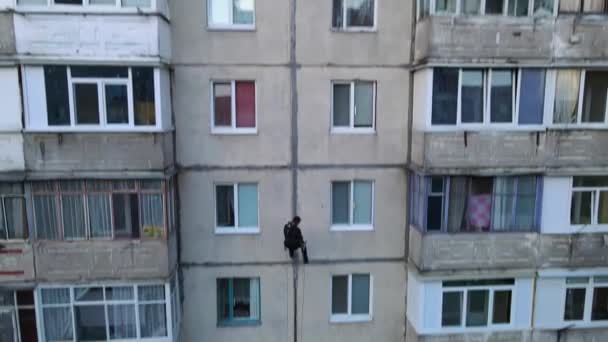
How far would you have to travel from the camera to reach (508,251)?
891cm

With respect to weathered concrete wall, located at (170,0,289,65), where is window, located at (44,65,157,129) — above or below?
below

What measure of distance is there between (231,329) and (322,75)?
6.82m

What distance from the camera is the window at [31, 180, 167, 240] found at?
26.5ft

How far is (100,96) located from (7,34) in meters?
2.11

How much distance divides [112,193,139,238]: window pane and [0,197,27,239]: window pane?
75.2 inches

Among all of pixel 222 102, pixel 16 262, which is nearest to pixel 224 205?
pixel 222 102

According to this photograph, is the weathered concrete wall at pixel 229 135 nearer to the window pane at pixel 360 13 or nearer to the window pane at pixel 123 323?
the window pane at pixel 360 13

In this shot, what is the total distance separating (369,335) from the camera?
9961 mm

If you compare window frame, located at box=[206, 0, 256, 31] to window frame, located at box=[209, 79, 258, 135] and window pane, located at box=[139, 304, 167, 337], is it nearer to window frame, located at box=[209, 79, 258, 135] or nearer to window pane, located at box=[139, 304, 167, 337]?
window frame, located at box=[209, 79, 258, 135]

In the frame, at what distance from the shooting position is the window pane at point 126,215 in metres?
8.25

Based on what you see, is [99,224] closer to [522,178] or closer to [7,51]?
[7,51]

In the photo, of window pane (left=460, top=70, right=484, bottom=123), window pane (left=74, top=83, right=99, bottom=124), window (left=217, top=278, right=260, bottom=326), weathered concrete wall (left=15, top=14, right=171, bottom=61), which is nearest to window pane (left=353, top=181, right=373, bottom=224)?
window pane (left=460, top=70, right=484, bottom=123)

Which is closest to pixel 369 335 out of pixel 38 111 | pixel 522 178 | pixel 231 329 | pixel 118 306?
pixel 231 329

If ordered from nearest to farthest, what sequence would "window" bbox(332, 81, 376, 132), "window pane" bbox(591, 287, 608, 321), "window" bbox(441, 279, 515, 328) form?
"window" bbox(441, 279, 515, 328), "window" bbox(332, 81, 376, 132), "window pane" bbox(591, 287, 608, 321)
